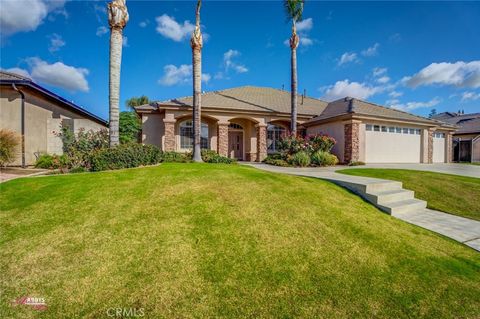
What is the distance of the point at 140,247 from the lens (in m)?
3.39

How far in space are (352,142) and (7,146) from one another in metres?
17.7

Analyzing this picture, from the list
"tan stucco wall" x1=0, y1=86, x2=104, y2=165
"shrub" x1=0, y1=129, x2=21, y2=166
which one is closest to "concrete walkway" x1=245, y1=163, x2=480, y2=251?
"shrub" x1=0, y1=129, x2=21, y2=166

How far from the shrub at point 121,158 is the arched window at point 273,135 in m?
11.8

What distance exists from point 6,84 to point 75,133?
3.30 meters

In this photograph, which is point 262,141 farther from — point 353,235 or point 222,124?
point 353,235

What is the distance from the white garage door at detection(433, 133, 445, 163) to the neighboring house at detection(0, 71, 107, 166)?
84.1 ft

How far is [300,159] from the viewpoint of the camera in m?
13.8

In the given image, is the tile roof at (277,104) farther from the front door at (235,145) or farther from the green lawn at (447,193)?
the green lawn at (447,193)

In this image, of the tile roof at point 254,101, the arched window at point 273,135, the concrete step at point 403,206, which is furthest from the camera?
the arched window at point 273,135

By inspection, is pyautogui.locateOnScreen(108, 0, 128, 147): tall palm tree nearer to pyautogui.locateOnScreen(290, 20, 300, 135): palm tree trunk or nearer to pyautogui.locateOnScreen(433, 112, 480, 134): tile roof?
pyautogui.locateOnScreen(290, 20, 300, 135): palm tree trunk

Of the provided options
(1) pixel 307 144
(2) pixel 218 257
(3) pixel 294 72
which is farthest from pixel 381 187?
(3) pixel 294 72

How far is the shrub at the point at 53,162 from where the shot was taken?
31.5ft

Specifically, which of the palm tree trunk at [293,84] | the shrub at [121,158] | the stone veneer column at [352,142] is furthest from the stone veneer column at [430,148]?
the shrub at [121,158]

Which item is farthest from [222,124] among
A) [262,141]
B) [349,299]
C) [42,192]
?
[349,299]
